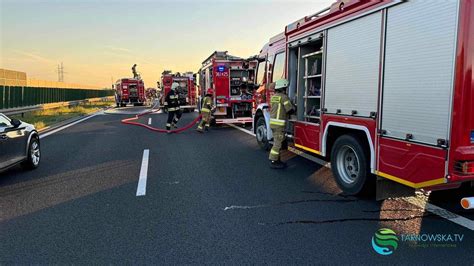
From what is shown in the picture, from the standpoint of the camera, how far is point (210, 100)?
13391mm

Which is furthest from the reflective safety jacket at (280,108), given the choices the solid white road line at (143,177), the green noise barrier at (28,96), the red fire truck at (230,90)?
the green noise barrier at (28,96)

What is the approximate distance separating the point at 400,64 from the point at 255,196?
2.60 metres

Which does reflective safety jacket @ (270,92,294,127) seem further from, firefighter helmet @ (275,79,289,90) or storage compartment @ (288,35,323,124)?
storage compartment @ (288,35,323,124)

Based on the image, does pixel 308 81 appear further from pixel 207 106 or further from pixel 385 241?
pixel 207 106

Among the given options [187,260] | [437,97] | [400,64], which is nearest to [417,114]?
[437,97]

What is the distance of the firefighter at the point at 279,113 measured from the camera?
678cm

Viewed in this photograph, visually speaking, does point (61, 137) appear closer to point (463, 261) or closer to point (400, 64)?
point (400, 64)

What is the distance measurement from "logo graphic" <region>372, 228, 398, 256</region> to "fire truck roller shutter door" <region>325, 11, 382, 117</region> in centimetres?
152

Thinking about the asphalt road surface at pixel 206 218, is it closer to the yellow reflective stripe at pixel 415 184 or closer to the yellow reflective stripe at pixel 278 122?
the yellow reflective stripe at pixel 415 184

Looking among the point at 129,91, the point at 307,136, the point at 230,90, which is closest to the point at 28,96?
the point at 230,90

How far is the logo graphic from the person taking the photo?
11.5 ft

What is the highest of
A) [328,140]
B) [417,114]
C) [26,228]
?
[417,114]

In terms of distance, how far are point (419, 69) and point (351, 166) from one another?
1.94m

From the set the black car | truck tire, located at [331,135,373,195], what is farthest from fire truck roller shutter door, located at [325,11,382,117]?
the black car
